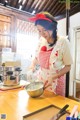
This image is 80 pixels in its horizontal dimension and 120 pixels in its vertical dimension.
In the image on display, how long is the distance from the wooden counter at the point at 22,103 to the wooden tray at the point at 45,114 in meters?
0.03

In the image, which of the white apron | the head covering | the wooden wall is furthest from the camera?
the wooden wall

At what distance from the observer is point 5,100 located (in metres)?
1.14

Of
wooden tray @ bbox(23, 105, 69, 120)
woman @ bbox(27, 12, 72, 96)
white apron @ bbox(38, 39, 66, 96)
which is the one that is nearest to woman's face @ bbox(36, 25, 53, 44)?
woman @ bbox(27, 12, 72, 96)

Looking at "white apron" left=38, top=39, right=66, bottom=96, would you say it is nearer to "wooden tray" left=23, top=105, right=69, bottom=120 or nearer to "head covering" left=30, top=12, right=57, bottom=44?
"head covering" left=30, top=12, right=57, bottom=44

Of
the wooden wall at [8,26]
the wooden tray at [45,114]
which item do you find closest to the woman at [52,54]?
the wooden tray at [45,114]

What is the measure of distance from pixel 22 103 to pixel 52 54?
55 centimetres

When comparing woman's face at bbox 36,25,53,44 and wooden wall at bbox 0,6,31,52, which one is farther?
wooden wall at bbox 0,6,31,52

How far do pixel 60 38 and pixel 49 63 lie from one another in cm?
27

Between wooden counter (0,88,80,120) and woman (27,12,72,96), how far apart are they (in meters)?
0.18

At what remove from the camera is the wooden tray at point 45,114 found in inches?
33.9

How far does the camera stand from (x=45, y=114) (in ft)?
3.00

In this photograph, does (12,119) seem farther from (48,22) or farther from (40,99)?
(48,22)

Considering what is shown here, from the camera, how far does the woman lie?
1273mm

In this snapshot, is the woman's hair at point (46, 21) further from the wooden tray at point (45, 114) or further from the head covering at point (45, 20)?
the wooden tray at point (45, 114)
